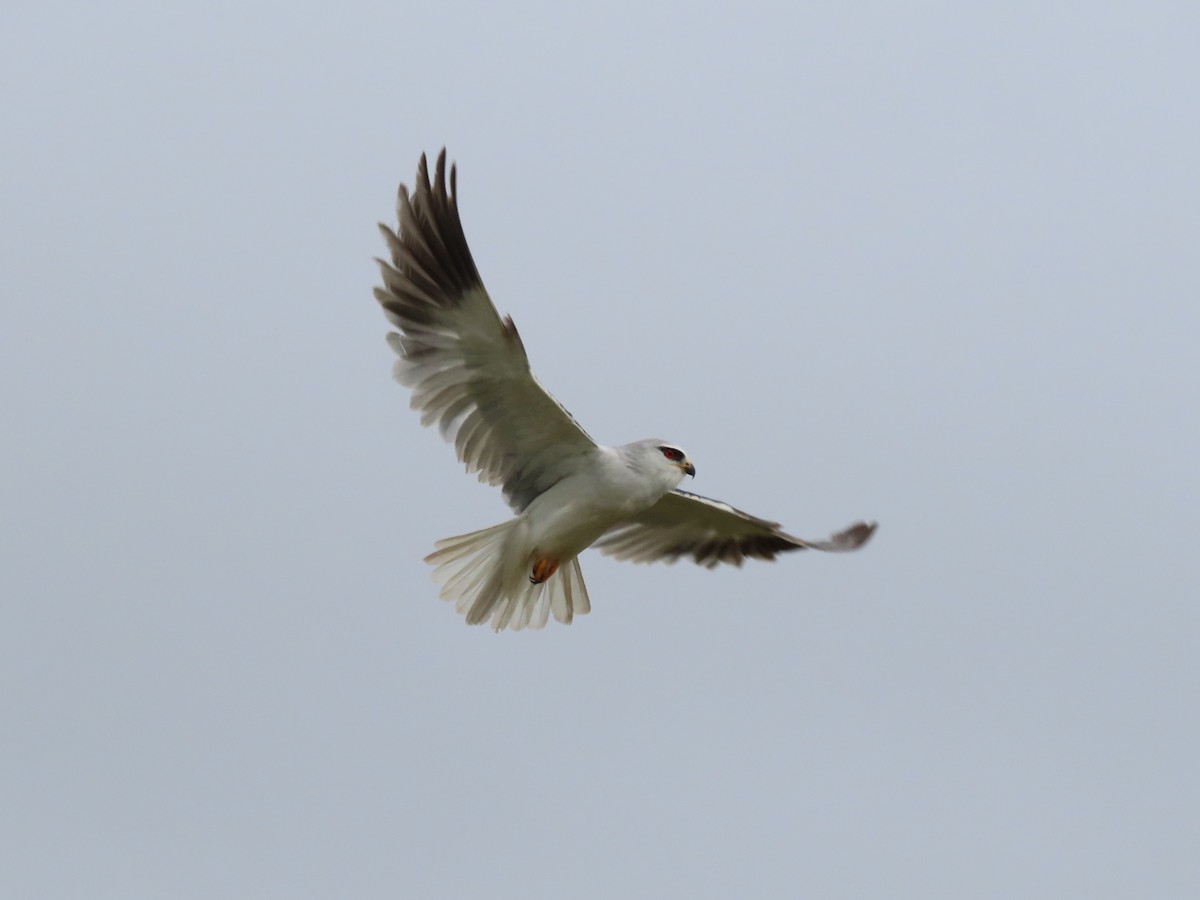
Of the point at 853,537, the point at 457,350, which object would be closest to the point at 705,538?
the point at 853,537

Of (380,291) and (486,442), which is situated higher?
(380,291)

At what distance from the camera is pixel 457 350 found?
36.3 ft

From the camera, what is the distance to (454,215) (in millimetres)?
10898

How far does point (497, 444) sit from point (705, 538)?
2.53 m

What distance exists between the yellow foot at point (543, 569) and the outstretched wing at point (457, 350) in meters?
0.65

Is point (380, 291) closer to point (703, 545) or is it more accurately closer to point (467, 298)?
point (467, 298)

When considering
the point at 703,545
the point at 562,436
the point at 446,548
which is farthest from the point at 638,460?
the point at 703,545

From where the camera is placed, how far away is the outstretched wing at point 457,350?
10898mm

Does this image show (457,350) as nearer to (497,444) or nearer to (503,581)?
(497,444)

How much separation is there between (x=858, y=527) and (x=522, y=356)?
3588mm

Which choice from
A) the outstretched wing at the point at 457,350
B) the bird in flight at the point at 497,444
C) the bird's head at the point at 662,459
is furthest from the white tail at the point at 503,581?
the bird's head at the point at 662,459

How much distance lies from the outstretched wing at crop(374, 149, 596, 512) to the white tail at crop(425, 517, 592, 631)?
23.6 inches

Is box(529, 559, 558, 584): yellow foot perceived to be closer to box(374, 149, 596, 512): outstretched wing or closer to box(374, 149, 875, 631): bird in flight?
box(374, 149, 875, 631): bird in flight

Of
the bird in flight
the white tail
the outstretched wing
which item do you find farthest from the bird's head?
the white tail
